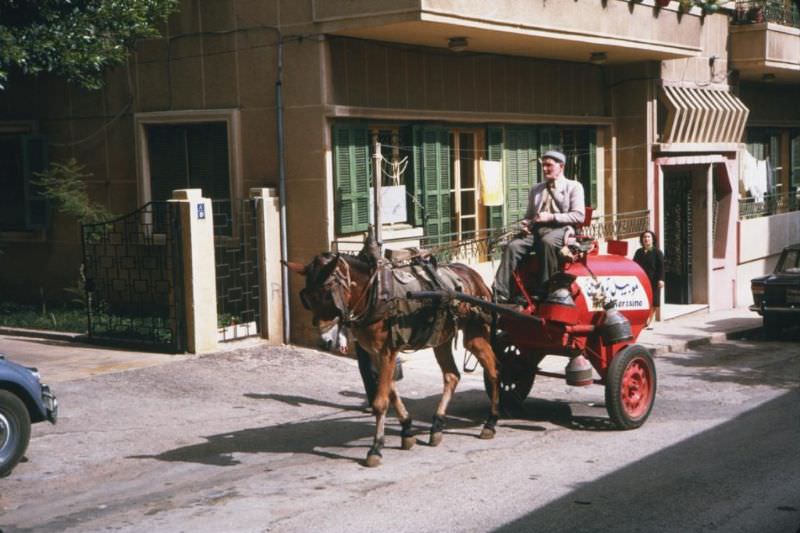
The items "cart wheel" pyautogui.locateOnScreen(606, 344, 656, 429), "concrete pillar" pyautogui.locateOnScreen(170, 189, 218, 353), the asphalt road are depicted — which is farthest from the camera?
"concrete pillar" pyautogui.locateOnScreen(170, 189, 218, 353)


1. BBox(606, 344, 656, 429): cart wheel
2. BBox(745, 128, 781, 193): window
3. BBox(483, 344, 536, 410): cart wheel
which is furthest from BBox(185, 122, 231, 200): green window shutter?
BBox(745, 128, 781, 193): window

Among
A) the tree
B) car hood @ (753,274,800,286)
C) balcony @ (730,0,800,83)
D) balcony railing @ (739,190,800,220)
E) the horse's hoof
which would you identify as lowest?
the horse's hoof

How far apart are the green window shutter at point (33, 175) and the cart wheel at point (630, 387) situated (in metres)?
11.1

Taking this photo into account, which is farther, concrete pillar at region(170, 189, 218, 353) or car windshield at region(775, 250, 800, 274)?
car windshield at region(775, 250, 800, 274)

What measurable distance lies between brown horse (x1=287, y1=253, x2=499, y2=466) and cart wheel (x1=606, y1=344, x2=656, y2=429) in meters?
1.16

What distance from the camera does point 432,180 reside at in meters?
17.0

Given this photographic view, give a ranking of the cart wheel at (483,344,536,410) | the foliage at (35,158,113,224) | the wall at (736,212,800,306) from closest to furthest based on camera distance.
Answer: the cart wheel at (483,344,536,410), the foliage at (35,158,113,224), the wall at (736,212,800,306)

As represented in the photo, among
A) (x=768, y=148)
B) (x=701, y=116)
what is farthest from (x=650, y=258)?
(x=768, y=148)

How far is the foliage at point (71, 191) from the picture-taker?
17047 millimetres

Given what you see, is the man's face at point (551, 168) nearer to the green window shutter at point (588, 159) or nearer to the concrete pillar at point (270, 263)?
the concrete pillar at point (270, 263)

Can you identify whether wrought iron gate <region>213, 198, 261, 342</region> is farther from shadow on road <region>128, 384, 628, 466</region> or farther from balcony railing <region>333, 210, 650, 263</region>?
shadow on road <region>128, 384, 628, 466</region>

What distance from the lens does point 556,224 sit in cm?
1073

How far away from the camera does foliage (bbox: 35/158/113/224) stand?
1705cm

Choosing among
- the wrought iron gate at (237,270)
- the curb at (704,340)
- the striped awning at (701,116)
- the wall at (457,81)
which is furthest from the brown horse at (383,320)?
the striped awning at (701,116)
